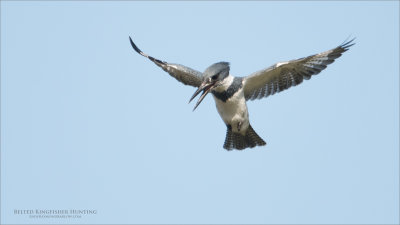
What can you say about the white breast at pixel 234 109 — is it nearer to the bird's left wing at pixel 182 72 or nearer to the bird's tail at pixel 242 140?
the bird's tail at pixel 242 140

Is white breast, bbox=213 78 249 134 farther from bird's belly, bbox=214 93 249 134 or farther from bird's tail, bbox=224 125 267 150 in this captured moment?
bird's tail, bbox=224 125 267 150

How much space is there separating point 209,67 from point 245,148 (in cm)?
198

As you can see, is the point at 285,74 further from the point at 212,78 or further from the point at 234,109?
the point at 212,78

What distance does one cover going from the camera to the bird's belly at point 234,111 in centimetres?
907

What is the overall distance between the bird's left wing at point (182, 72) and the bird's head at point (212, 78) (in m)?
1.00

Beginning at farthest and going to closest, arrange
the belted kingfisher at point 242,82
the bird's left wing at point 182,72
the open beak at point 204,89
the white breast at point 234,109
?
the bird's left wing at point 182,72, the white breast at point 234,109, the belted kingfisher at point 242,82, the open beak at point 204,89

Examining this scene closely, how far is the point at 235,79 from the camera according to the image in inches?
360

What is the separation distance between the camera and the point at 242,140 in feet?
33.0

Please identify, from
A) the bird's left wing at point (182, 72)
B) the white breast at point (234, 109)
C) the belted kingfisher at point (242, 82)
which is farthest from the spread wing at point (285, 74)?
the bird's left wing at point (182, 72)

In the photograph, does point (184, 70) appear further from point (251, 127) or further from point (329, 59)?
point (329, 59)

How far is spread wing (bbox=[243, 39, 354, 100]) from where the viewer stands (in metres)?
9.22

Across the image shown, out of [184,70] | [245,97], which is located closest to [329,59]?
[245,97]

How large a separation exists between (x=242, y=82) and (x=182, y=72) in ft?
3.60

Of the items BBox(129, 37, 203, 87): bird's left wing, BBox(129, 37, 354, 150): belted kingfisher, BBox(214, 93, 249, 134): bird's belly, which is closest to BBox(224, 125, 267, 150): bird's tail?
BBox(129, 37, 354, 150): belted kingfisher
